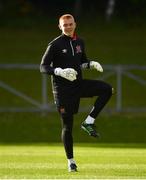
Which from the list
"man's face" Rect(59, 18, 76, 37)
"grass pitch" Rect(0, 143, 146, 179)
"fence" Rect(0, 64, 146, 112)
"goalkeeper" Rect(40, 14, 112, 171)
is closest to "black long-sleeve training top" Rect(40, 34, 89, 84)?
"goalkeeper" Rect(40, 14, 112, 171)

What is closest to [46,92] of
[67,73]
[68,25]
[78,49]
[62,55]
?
[78,49]

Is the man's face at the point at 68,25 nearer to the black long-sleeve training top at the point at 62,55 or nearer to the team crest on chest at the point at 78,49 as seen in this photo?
the black long-sleeve training top at the point at 62,55

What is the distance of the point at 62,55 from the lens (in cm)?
1650

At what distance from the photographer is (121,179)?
15.0 metres

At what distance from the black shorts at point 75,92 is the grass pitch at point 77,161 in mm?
935

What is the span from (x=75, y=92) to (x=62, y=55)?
1.86 ft

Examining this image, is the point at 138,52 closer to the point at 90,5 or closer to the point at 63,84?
the point at 90,5

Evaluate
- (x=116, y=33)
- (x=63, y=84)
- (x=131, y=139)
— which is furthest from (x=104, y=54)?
(x=63, y=84)

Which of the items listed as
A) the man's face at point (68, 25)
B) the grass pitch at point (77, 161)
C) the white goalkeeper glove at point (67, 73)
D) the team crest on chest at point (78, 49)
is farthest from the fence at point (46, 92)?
the white goalkeeper glove at point (67, 73)

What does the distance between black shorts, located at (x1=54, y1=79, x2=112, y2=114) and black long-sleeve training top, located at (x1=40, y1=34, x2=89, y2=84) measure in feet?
0.38

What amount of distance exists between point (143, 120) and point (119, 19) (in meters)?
19.4

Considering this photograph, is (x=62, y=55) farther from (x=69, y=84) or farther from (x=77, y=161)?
(x=77, y=161)

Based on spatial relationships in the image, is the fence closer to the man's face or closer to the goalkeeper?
the goalkeeper

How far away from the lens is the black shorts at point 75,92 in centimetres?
1648
